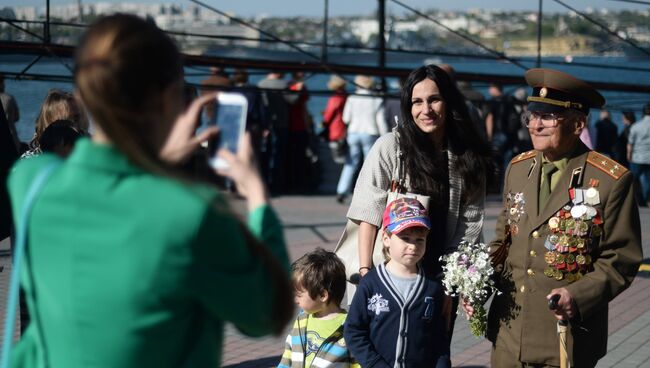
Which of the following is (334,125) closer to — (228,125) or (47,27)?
(47,27)

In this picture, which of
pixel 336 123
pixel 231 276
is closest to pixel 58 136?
Result: pixel 231 276

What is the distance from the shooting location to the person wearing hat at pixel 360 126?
1437cm

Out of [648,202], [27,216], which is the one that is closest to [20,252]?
[27,216]

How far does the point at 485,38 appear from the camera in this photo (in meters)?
19.1

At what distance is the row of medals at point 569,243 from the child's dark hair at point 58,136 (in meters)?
2.34

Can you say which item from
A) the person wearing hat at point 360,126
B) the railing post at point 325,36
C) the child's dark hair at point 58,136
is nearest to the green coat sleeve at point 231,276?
the child's dark hair at point 58,136

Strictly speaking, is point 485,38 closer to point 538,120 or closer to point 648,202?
point 648,202

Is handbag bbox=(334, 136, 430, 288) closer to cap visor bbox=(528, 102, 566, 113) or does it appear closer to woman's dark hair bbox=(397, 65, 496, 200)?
woman's dark hair bbox=(397, 65, 496, 200)

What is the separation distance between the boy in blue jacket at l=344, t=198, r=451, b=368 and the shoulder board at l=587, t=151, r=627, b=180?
74cm

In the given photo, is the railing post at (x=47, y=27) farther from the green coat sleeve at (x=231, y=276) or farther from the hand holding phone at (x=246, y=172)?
the green coat sleeve at (x=231, y=276)

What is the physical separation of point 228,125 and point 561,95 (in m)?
2.46

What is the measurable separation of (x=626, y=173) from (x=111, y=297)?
276cm

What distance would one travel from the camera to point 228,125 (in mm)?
2131

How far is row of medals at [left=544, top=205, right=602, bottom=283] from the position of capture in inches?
163
